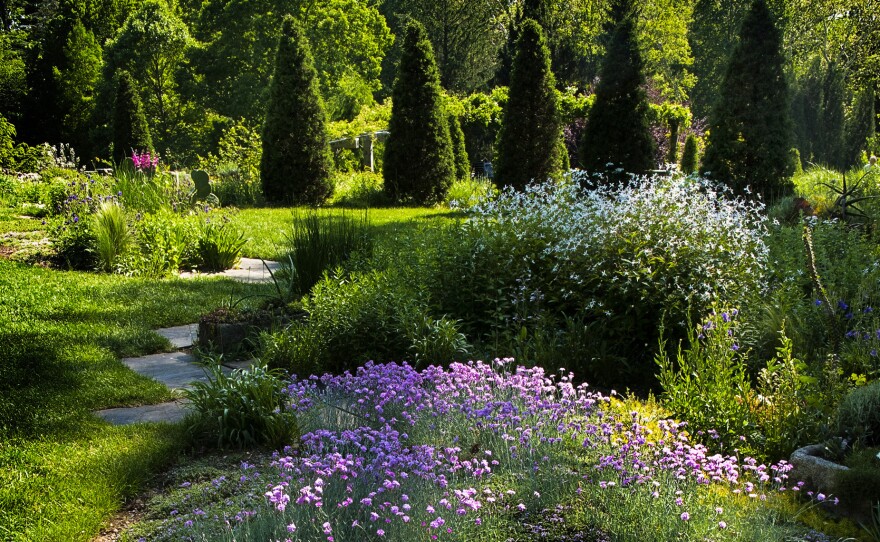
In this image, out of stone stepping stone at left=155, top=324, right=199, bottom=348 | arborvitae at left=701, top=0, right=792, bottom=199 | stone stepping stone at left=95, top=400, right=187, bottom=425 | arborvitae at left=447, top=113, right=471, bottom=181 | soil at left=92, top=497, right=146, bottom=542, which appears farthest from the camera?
arborvitae at left=447, top=113, right=471, bottom=181

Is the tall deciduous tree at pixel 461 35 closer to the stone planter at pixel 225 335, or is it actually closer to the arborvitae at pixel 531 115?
the arborvitae at pixel 531 115

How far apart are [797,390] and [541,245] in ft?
7.37

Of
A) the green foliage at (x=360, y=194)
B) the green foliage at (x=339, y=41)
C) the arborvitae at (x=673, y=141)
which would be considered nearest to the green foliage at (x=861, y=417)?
the green foliage at (x=360, y=194)

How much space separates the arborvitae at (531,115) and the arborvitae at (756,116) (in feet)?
10.3

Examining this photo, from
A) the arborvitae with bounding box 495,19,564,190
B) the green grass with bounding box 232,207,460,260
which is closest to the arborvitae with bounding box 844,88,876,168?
the arborvitae with bounding box 495,19,564,190

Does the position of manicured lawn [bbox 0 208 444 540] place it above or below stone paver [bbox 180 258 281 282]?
below

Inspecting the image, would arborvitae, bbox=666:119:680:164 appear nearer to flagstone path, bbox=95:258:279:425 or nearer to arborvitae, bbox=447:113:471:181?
arborvitae, bbox=447:113:471:181

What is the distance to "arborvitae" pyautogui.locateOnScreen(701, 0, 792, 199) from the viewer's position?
1040cm

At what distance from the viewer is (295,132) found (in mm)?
14016

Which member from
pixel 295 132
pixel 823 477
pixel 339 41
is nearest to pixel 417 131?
pixel 295 132

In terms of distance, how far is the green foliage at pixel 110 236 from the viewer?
7.93m


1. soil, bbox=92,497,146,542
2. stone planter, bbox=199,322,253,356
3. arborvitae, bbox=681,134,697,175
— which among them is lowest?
soil, bbox=92,497,146,542

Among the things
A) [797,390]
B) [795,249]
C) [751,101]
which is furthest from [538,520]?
[751,101]

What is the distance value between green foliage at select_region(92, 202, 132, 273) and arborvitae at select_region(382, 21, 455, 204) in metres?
6.74
